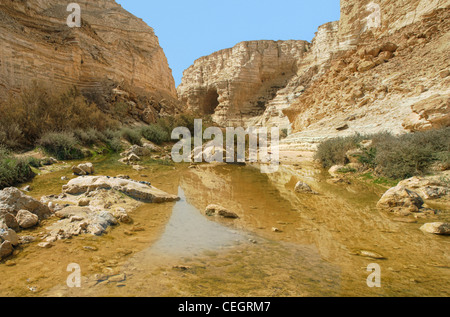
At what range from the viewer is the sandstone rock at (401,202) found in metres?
3.57

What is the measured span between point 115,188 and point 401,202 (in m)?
4.66

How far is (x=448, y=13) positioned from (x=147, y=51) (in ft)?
70.9

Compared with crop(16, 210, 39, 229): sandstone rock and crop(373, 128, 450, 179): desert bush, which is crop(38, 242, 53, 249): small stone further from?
crop(373, 128, 450, 179): desert bush

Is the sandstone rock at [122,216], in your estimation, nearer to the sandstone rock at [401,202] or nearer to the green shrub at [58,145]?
the sandstone rock at [401,202]

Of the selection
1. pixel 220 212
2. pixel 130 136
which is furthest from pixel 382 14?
pixel 220 212

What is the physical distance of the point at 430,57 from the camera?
1109 centimetres

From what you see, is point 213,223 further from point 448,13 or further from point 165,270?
point 448,13

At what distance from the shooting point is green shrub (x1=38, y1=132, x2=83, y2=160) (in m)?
7.38

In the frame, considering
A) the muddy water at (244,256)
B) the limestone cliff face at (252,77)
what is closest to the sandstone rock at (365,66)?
the muddy water at (244,256)

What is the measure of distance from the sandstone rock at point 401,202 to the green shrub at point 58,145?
8.49 meters

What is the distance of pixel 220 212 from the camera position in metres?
Result: 3.54

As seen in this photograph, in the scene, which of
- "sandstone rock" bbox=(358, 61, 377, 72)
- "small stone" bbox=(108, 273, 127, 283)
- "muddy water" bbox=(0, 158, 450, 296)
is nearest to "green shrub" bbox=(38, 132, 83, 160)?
"muddy water" bbox=(0, 158, 450, 296)

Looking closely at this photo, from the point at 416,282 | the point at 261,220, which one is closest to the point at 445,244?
the point at 416,282

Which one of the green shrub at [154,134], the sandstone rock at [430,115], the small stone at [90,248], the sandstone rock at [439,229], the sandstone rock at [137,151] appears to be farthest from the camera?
the green shrub at [154,134]
